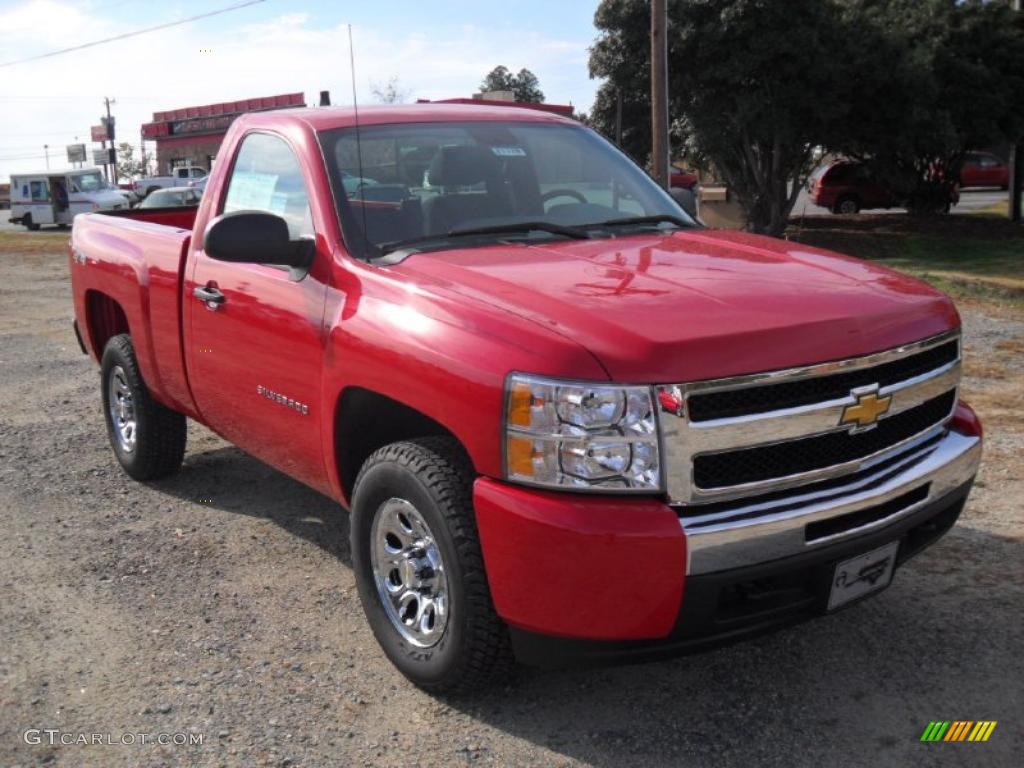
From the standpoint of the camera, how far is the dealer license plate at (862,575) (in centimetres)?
306

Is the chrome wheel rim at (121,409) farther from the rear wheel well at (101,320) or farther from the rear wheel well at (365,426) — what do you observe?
the rear wheel well at (365,426)

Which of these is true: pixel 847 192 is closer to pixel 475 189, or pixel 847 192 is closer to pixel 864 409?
pixel 475 189

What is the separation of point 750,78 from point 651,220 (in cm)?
1499

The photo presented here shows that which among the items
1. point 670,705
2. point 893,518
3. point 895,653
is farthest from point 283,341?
point 895,653

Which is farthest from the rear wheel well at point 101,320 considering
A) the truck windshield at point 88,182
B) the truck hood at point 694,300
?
the truck windshield at point 88,182

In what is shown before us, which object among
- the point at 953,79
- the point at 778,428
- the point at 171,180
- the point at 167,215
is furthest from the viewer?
the point at 171,180

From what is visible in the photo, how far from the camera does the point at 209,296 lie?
4477 mm

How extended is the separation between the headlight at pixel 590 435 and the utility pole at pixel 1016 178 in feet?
68.0

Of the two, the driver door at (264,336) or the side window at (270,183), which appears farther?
the side window at (270,183)

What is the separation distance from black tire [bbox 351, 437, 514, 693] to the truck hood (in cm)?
52

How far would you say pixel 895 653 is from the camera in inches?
145

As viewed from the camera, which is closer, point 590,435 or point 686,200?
point 590,435

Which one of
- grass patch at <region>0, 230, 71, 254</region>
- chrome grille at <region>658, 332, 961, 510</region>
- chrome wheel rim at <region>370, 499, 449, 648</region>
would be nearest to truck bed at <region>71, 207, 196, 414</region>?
chrome wheel rim at <region>370, 499, 449, 648</region>

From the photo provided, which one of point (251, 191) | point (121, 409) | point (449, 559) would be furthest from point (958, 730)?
point (121, 409)
